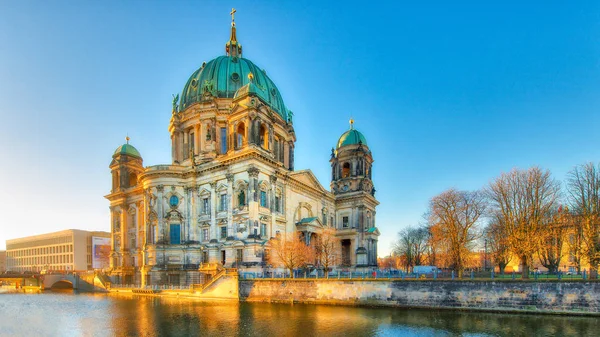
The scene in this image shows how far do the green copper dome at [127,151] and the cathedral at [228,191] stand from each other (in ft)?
0.71

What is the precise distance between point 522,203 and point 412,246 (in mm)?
65481

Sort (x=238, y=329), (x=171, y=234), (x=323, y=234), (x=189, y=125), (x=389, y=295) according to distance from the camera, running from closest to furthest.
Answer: (x=238, y=329), (x=389, y=295), (x=171, y=234), (x=323, y=234), (x=189, y=125)

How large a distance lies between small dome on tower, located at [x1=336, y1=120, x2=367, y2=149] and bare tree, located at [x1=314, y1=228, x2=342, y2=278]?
18.4 m

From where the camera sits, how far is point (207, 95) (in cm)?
6756

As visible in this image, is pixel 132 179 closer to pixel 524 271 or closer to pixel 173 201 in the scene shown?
pixel 173 201

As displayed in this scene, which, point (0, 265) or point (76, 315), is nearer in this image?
point (76, 315)

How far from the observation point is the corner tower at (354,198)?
74750 mm

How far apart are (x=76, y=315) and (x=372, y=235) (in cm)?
5294

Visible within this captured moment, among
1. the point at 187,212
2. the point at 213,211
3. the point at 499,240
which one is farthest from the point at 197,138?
the point at 499,240

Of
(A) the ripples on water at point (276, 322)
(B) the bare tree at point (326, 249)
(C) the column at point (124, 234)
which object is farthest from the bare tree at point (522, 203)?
(C) the column at point (124, 234)

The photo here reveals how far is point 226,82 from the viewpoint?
70.3m

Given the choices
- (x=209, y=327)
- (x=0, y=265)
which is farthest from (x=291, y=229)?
(x=0, y=265)

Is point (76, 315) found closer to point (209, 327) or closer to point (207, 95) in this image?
point (209, 327)

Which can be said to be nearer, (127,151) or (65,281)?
(65,281)
